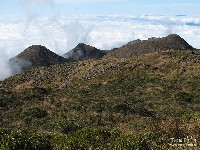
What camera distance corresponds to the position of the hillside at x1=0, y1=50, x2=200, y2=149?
82.0 ft

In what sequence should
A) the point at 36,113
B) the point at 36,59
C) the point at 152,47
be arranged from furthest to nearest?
the point at 36,59 < the point at 152,47 < the point at 36,113

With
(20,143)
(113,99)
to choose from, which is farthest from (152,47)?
(20,143)

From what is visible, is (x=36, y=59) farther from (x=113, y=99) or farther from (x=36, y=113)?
(x=36, y=113)

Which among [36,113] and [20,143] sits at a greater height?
[20,143]

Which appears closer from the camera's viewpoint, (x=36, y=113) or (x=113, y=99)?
(x=36, y=113)

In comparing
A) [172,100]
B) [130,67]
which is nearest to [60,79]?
[130,67]

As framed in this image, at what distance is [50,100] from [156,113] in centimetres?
1701

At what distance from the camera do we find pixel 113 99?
56500 mm

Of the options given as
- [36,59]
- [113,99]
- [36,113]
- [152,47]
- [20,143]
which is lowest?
[36,59]

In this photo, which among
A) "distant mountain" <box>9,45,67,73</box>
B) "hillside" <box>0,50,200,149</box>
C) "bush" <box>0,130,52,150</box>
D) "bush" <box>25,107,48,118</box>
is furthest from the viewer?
"distant mountain" <box>9,45,67,73</box>

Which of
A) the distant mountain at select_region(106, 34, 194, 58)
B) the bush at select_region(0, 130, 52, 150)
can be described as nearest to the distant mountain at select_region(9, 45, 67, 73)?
the distant mountain at select_region(106, 34, 194, 58)

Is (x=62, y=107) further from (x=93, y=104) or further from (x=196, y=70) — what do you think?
(x=196, y=70)

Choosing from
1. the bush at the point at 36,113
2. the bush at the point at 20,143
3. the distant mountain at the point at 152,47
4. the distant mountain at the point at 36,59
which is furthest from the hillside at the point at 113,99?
the distant mountain at the point at 36,59

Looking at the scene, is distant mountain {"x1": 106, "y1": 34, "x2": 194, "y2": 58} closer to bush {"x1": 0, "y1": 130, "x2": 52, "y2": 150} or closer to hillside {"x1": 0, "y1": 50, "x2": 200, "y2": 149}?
hillside {"x1": 0, "y1": 50, "x2": 200, "y2": 149}
